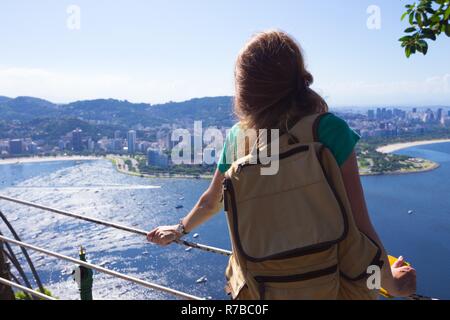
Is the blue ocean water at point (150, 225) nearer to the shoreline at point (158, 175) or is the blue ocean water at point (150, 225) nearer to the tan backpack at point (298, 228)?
the shoreline at point (158, 175)

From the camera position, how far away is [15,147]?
31.6 metres

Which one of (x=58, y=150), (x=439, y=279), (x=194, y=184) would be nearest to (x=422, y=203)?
(x=439, y=279)

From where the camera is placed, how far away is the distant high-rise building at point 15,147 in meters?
31.6

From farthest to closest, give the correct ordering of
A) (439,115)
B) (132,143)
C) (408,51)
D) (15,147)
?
(439,115) < (132,143) < (15,147) < (408,51)

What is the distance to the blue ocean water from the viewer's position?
1241 cm

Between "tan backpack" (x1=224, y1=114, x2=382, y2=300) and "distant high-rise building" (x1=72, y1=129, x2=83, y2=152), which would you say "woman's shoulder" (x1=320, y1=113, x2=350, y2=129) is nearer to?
"tan backpack" (x1=224, y1=114, x2=382, y2=300)

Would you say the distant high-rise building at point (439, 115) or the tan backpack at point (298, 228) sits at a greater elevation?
the distant high-rise building at point (439, 115)

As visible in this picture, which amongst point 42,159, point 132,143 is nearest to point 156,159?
point 132,143

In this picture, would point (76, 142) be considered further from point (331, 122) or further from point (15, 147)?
point (331, 122)

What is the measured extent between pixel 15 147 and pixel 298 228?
34.7 metres

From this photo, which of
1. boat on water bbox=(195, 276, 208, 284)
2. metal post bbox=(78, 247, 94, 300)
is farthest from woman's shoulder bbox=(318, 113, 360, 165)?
boat on water bbox=(195, 276, 208, 284)

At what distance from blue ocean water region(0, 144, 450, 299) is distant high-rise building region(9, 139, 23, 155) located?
4.81 meters

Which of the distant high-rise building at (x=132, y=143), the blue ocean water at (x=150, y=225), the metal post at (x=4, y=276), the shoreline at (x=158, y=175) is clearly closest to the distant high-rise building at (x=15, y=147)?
the shoreline at (x=158, y=175)
